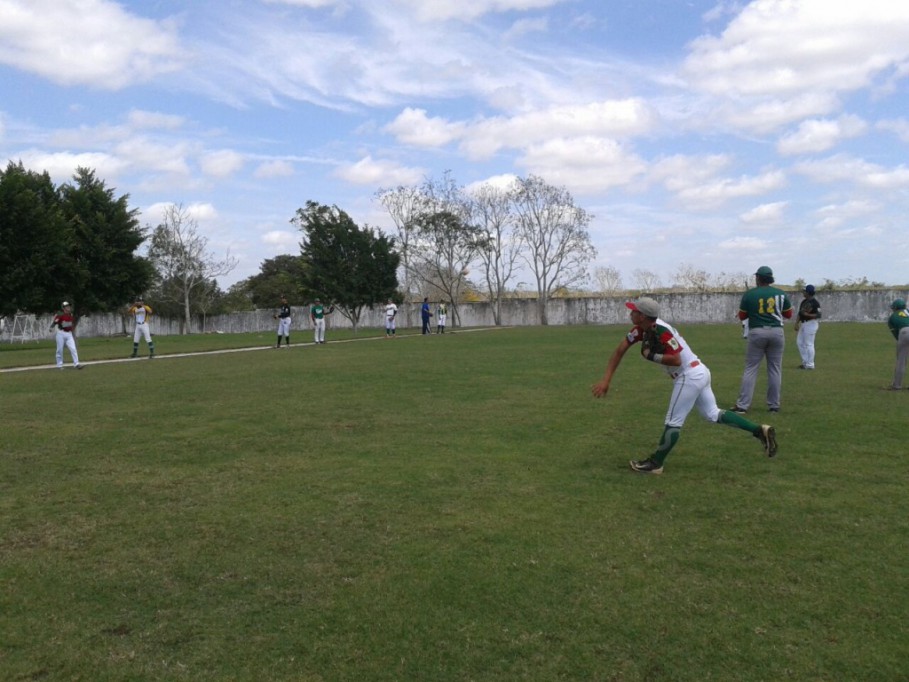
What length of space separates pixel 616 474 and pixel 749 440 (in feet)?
7.17

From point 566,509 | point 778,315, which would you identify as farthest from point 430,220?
point 566,509

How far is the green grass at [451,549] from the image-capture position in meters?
3.46

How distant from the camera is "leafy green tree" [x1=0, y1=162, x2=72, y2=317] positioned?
2987cm

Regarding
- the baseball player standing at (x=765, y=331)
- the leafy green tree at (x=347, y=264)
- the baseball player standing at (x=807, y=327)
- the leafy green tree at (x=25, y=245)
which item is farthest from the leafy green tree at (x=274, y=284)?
the baseball player standing at (x=765, y=331)

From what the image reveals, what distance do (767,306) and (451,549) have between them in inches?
267

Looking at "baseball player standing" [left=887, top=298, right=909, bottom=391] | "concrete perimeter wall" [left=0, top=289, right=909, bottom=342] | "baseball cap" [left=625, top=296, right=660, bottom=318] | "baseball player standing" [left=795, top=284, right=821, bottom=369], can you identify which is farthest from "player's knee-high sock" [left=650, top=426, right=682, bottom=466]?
"concrete perimeter wall" [left=0, top=289, right=909, bottom=342]

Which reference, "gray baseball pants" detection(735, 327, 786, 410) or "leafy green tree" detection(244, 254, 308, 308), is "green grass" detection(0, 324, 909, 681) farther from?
"leafy green tree" detection(244, 254, 308, 308)

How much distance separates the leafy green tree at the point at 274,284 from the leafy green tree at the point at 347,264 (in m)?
22.1

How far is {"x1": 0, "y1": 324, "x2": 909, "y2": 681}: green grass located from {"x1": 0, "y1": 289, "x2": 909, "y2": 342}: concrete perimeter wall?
49136 mm

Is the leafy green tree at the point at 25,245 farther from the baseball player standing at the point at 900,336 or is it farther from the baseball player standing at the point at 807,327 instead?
the baseball player standing at the point at 900,336

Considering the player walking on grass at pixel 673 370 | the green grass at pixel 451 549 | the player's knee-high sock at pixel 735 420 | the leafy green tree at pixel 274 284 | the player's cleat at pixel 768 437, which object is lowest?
the green grass at pixel 451 549

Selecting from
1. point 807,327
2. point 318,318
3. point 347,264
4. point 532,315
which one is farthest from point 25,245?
point 532,315

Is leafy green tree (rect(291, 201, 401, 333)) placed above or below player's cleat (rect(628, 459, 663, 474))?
above

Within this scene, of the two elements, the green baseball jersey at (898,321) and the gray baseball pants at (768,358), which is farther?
the green baseball jersey at (898,321)
